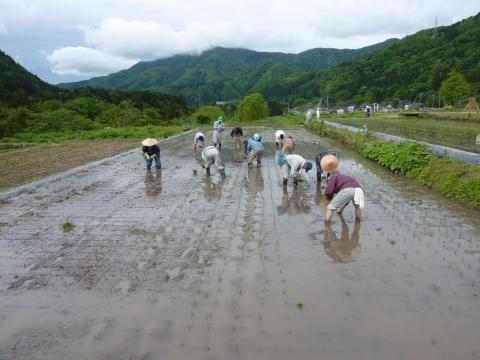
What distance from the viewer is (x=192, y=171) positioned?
448 inches

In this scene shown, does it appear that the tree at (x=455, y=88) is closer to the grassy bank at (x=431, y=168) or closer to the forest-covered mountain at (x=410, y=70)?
the forest-covered mountain at (x=410, y=70)

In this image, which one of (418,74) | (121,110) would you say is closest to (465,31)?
(418,74)

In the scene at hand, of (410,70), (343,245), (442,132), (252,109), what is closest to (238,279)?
(343,245)

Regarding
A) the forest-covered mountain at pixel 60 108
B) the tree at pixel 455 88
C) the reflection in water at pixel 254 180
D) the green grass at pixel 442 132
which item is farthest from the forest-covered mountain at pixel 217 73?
the reflection in water at pixel 254 180

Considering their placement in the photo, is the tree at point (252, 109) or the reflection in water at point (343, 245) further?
the tree at point (252, 109)

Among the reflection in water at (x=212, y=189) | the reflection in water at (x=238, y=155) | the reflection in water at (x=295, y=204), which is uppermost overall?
the reflection in water at (x=238, y=155)

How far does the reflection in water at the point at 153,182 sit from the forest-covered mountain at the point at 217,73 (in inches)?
4769

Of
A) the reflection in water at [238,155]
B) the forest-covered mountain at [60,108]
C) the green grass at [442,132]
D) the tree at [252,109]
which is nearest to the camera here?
the reflection in water at [238,155]

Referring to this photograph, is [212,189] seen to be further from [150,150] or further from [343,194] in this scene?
[343,194]

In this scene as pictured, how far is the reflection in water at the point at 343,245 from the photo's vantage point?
500 cm

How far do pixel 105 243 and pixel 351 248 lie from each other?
354 cm

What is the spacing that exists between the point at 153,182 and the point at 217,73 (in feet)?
527

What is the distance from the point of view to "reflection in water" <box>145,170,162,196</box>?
8936mm

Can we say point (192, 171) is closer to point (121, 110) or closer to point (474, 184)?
point (474, 184)
